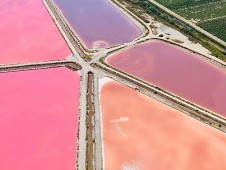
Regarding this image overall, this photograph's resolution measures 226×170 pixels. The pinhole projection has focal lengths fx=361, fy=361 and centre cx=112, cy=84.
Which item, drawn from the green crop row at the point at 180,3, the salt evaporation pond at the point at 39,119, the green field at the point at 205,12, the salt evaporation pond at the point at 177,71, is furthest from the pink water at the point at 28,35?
the green field at the point at 205,12

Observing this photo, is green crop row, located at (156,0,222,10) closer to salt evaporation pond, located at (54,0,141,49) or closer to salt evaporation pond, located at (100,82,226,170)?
salt evaporation pond, located at (54,0,141,49)

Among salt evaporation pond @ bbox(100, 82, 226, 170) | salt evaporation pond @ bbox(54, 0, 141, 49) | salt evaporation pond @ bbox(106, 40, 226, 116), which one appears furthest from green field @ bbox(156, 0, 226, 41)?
salt evaporation pond @ bbox(100, 82, 226, 170)

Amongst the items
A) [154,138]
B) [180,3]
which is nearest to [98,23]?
[180,3]

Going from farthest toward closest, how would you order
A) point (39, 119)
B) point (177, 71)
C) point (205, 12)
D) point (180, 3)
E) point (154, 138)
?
point (180, 3)
point (205, 12)
point (177, 71)
point (39, 119)
point (154, 138)

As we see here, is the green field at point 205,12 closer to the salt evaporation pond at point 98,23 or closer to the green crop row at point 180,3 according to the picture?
the green crop row at point 180,3

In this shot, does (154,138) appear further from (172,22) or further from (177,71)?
(172,22)

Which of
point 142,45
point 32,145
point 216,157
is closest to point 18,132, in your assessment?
point 32,145
